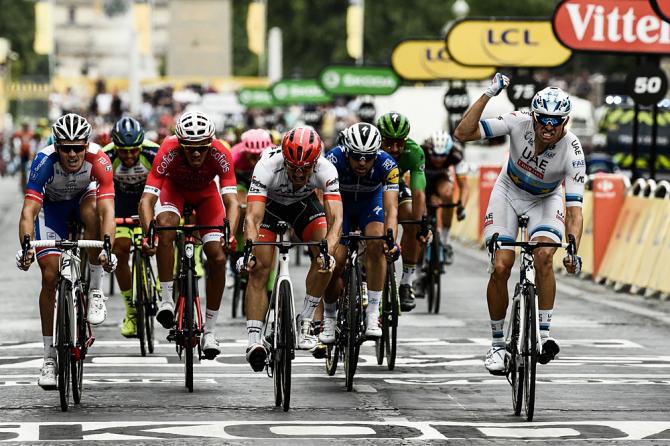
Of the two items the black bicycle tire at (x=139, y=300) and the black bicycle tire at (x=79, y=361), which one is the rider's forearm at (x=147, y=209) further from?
the black bicycle tire at (x=139, y=300)

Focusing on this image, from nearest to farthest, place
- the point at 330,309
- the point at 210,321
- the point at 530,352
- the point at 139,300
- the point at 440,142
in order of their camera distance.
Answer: the point at 530,352, the point at 210,321, the point at 330,309, the point at 139,300, the point at 440,142

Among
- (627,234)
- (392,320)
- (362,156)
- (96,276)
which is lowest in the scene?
(627,234)

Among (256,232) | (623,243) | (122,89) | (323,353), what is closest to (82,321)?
(256,232)

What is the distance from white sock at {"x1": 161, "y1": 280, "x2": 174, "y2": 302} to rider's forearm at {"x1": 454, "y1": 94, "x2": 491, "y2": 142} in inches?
108

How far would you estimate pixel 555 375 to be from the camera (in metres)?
12.7

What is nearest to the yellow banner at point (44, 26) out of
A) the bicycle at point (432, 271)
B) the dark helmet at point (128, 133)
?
the bicycle at point (432, 271)

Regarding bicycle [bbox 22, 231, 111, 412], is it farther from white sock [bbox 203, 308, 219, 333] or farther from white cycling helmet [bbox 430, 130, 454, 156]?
white cycling helmet [bbox 430, 130, 454, 156]

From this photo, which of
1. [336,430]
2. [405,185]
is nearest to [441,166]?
[405,185]

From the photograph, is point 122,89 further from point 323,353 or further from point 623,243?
point 323,353

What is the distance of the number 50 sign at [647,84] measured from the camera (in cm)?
2283

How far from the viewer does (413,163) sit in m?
14.7

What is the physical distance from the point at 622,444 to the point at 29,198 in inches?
163

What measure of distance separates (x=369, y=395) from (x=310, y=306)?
0.80 m

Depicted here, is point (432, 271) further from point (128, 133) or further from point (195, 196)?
point (195, 196)
